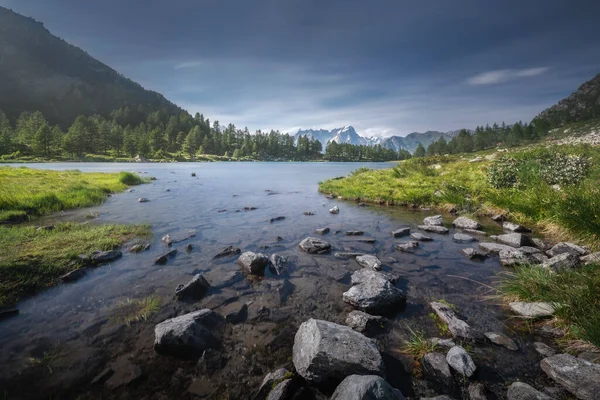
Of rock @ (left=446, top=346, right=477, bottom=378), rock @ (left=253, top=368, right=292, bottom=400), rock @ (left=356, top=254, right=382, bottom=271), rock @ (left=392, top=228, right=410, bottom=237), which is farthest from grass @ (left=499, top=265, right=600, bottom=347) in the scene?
rock @ (left=392, top=228, right=410, bottom=237)

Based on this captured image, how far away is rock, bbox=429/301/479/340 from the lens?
5.06 metres

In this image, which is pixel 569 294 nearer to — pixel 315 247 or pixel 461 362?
pixel 461 362

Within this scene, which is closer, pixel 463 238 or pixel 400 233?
pixel 463 238

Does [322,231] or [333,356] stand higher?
[333,356]

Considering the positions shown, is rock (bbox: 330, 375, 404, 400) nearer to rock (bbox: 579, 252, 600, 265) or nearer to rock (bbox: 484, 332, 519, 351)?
rock (bbox: 484, 332, 519, 351)

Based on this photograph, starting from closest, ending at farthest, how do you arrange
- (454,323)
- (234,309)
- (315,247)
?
(454,323), (234,309), (315,247)

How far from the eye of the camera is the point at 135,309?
20.5 ft

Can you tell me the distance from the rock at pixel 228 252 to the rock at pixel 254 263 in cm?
128

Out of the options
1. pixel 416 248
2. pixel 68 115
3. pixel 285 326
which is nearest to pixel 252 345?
pixel 285 326

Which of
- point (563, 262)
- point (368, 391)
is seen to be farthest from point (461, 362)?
point (563, 262)

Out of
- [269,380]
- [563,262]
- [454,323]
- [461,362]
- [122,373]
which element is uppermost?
[563,262]

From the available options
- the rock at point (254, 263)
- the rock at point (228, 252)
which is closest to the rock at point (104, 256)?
the rock at point (228, 252)

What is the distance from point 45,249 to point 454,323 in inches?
520

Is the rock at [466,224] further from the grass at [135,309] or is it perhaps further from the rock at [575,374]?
the grass at [135,309]
